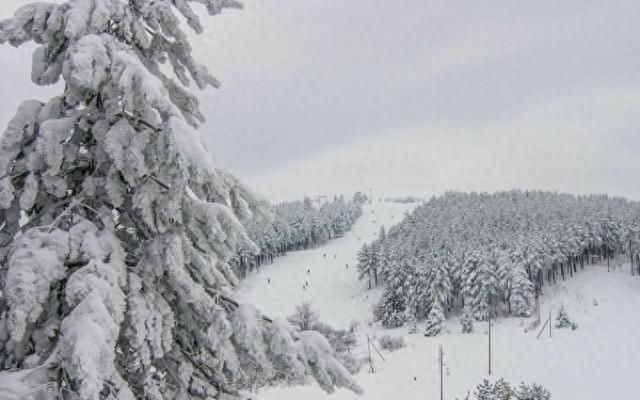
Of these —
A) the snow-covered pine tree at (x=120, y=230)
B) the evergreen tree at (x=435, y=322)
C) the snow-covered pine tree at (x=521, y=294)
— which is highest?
the snow-covered pine tree at (x=120, y=230)

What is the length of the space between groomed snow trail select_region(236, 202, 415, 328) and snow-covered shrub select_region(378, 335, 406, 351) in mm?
12056

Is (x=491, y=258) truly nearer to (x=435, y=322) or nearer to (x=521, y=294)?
(x=521, y=294)

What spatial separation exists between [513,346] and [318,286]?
44.9 m

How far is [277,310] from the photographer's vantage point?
82.1 metres

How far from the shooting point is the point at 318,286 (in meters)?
95.3

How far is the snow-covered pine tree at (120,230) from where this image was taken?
3.82m

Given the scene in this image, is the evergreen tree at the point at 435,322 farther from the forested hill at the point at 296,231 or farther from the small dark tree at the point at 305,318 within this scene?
the forested hill at the point at 296,231

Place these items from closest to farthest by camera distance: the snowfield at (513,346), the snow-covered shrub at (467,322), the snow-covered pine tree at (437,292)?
the snowfield at (513,346)
the snow-covered shrub at (467,322)
the snow-covered pine tree at (437,292)

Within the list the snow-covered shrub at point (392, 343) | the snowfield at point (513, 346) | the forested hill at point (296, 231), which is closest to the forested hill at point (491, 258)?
the snowfield at point (513, 346)

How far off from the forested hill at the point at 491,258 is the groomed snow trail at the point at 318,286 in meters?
5.75

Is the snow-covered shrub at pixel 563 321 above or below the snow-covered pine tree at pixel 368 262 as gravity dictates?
below

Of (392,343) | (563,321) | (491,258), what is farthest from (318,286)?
(563,321)

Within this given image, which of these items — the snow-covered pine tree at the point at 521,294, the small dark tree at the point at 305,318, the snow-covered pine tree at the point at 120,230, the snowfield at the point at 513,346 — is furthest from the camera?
the snow-covered pine tree at the point at 521,294

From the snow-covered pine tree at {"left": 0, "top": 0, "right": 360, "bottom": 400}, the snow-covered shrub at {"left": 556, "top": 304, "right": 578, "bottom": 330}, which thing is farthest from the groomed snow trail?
the snow-covered pine tree at {"left": 0, "top": 0, "right": 360, "bottom": 400}
